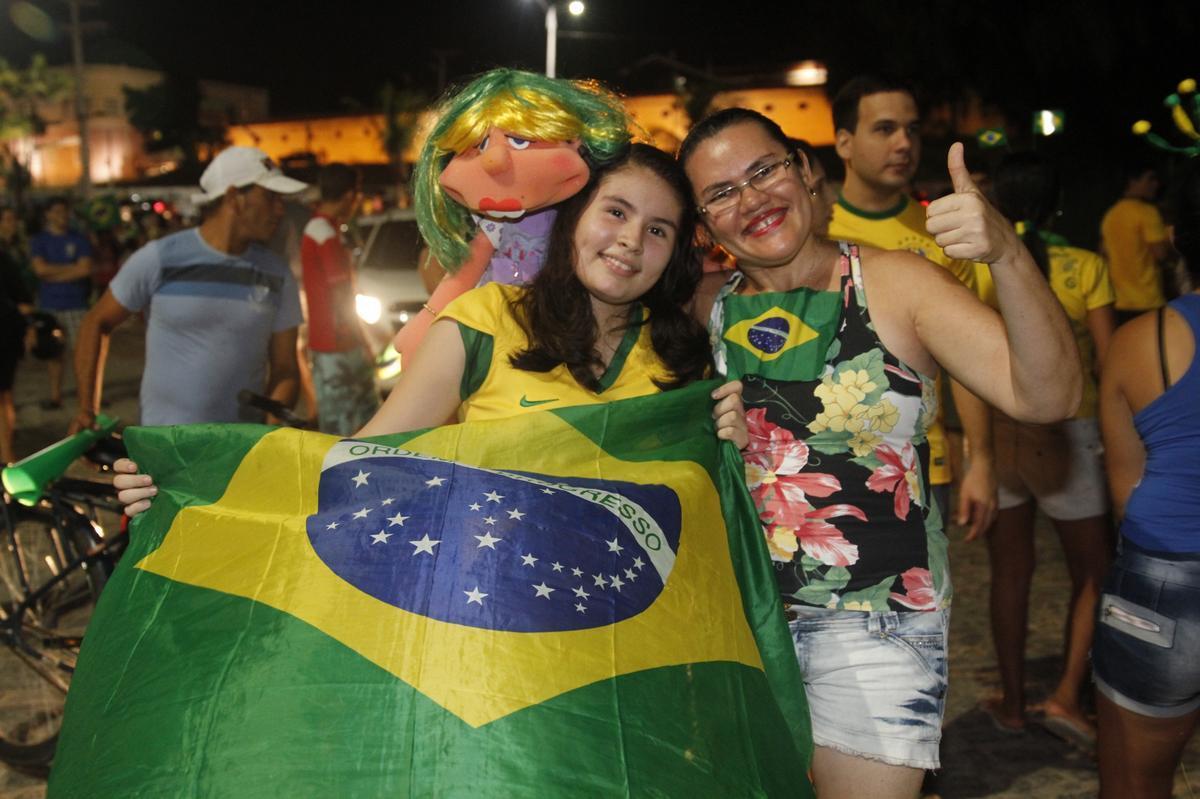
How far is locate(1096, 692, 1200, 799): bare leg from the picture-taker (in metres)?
2.83

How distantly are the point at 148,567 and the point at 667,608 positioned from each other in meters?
1.11

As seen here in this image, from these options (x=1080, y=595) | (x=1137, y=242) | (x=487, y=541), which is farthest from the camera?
(x=1137, y=242)

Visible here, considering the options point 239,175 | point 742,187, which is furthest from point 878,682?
point 239,175

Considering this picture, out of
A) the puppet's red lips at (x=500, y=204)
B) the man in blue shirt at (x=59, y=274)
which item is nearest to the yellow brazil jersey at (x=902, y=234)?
the puppet's red lips at (x=500, y=204)

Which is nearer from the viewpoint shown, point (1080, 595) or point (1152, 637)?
point (1152, 637)

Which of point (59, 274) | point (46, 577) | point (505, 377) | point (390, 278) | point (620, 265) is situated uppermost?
point (620, 265)

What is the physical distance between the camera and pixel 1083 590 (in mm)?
4680

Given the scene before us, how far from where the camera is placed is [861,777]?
248 cm

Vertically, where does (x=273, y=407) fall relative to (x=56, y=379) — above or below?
above

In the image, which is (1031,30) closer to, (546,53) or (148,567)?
(148,567)

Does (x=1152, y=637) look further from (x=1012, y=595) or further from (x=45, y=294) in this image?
(x=45, y=294)

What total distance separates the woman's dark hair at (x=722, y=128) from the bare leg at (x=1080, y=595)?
267 cm

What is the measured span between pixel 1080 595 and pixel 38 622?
4.39m

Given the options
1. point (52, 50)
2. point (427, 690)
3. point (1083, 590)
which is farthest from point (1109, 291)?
point (52, 50)
